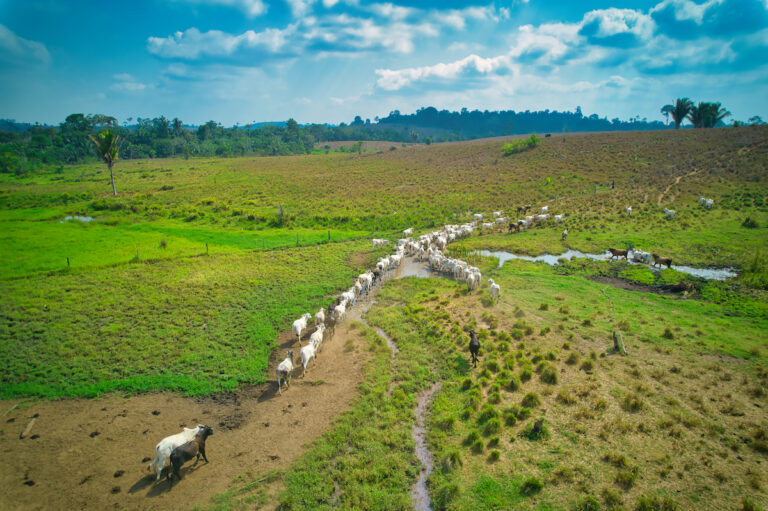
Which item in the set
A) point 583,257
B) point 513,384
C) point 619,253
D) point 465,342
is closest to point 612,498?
point 513,384

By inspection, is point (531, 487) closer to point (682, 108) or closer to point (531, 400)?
point (531, 400)

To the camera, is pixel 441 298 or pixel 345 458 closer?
pixel 345 458

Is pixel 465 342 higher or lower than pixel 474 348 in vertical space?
lower

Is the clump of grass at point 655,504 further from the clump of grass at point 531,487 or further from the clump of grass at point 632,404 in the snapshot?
the clump of grass at point 632,404

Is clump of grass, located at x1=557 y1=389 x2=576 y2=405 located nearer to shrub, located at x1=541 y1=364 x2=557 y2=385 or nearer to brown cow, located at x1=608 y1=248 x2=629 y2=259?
shrub, located at x1=541 y1=364 x2=557 y2=385

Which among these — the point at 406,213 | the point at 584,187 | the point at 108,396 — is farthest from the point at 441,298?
the point at 584,187

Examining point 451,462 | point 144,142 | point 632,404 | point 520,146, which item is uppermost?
point 144,142

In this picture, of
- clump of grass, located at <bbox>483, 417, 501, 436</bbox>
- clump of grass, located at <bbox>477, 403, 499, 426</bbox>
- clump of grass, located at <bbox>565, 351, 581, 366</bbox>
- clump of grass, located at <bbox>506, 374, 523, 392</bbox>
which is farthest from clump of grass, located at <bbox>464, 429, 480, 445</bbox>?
clump of grass, located at <bbox>565, 351, 581, 366</bbox>

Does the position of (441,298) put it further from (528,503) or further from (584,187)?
(584,187)
